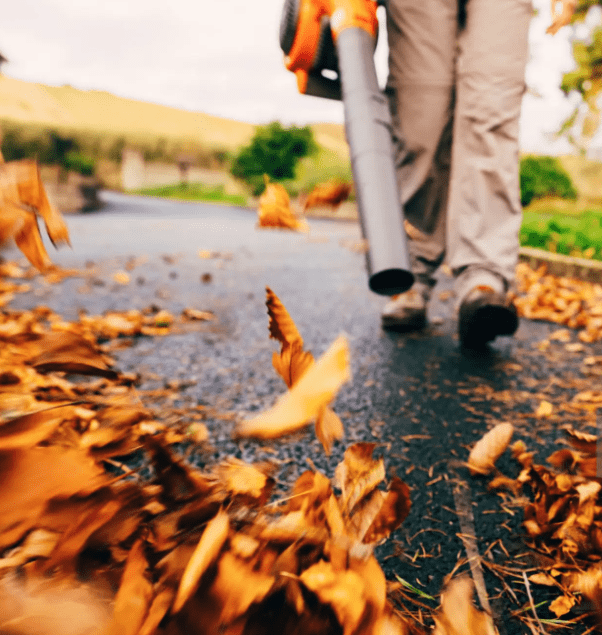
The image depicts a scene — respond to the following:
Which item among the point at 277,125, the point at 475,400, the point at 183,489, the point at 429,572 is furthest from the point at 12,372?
the point at 277,125

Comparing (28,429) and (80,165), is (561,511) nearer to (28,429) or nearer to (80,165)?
(28,429)

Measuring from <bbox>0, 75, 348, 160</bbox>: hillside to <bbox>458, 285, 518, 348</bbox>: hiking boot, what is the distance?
65.6ft

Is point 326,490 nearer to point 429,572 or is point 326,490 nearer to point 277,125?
point 429,572

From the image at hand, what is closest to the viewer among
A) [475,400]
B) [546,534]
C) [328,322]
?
[546,534]

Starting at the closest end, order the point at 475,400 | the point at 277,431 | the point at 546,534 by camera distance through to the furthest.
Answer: the point at 277,431
the point at 546,534
the point at 475,400

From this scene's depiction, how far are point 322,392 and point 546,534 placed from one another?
549mm

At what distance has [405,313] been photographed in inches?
85.4

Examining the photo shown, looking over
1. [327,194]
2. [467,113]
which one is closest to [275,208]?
[327,194]

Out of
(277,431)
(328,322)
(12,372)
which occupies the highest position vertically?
(277,431)

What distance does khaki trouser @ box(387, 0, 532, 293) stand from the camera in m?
1.96

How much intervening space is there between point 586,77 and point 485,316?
38.1 feet

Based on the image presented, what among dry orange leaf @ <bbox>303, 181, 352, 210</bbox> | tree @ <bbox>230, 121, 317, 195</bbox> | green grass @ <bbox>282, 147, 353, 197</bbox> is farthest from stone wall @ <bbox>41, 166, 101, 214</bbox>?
dry orange leaf @ <bbox>303, 181, 352, 210</bbox>

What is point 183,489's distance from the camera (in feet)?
2.11

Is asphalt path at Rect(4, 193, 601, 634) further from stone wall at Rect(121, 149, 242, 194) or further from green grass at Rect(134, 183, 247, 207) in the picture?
stone wall at Rect(121, 149, 242, 194)
